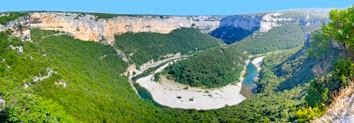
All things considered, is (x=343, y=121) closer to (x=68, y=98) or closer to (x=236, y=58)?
(x=68, y=98)

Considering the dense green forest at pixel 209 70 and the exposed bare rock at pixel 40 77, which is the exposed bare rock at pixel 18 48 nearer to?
the exposed bare rock at pixel 40 77

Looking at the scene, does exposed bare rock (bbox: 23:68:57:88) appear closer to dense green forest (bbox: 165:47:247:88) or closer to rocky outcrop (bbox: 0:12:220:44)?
rocky outcrop (bbox: 0:12:220:44)

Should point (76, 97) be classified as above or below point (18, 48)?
below

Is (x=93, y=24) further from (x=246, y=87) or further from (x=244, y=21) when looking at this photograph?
(x=244, y=21)

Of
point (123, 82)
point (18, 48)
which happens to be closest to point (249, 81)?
point (123, 82)

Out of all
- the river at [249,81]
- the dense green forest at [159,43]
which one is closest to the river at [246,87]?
the river at [249,81]

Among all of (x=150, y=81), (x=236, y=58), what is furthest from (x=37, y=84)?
(x=236, y=58)
